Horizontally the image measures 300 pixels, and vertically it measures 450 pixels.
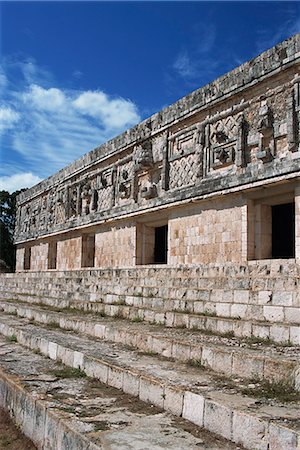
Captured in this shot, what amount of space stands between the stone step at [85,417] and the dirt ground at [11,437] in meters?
0.05

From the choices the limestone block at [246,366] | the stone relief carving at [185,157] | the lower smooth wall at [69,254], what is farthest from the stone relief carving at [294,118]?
the lower smooth wall at [69,254]

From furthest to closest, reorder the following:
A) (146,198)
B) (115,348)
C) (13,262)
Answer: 1. (13,262)
2. (146,198)
3. (115,348)

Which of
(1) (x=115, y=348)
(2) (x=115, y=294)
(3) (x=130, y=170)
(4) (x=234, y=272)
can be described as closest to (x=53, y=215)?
(3) (x=130, y=170)

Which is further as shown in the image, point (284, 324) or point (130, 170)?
point (130, 170)

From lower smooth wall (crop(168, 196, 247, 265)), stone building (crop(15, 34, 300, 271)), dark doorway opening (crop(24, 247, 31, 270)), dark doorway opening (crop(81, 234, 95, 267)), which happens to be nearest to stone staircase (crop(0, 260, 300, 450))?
lower smooth wall (crop(168, 196, 247, 265))

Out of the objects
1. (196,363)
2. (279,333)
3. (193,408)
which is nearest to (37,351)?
(196,363)

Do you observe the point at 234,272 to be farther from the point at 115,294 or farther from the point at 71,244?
the point at 71,244

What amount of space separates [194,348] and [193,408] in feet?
3.69

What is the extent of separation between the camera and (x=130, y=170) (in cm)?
1304

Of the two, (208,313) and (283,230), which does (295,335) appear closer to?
(208,313)

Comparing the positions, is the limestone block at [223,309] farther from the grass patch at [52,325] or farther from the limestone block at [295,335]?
the grass patch at [52,325]

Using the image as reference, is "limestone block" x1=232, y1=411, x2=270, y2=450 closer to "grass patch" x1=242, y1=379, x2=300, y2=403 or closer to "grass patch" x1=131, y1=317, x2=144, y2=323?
"grass patch" x1=242, y1=379, x2=300, y2=403

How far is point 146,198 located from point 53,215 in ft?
26.4

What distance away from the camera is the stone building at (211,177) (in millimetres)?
8070
